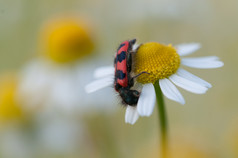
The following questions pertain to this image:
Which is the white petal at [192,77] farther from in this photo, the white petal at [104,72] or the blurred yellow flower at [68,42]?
the blurred yellow flower at [68,42]

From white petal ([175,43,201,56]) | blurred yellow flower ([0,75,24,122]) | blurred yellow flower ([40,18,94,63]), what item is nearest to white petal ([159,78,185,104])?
white petal ([175,43,201,56])

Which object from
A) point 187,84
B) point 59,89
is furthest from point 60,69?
point 187,84

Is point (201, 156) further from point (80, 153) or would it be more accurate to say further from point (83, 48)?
point (83, 48)

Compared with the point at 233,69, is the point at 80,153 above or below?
below

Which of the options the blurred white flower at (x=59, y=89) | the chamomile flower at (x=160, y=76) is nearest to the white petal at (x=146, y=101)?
the chamomile flower at (x=160, y=76)

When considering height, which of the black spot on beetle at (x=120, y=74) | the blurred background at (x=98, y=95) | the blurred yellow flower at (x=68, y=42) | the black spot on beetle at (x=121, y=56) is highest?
the black spot on beetle at (x=121, y=56)

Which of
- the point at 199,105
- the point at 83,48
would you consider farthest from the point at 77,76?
the point at 199,105

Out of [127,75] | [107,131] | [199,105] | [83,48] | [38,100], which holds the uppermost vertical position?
[127,75]
